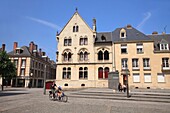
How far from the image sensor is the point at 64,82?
34031 millimetres

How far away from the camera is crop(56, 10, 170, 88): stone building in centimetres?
3025

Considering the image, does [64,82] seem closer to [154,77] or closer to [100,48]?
[100,48]

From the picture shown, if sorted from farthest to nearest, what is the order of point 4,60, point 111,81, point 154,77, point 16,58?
point 16,58 < point 4,60 < point 154,77 < point 111,81

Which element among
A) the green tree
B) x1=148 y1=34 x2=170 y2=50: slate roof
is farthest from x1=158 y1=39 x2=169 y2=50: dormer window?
the green tree

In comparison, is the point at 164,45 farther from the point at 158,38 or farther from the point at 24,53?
the point at 24,53

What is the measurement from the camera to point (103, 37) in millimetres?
35625

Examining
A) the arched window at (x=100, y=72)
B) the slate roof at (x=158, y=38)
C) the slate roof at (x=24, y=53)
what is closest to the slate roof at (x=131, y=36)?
the slate roof at (x=158, y=38)

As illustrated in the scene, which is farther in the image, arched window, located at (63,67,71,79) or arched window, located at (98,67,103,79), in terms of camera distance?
arched window, located at (63,67,71,79)

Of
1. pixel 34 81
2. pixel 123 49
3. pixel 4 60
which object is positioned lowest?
pixel 34 81

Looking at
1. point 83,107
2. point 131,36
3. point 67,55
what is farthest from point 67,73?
point 83,107

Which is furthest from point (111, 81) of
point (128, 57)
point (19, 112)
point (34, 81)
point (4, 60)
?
point (34, 81)

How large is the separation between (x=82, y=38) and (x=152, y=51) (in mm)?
15857

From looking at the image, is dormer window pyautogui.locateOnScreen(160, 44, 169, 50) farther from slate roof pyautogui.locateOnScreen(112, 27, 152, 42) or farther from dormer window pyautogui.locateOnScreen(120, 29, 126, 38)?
dormer window pyautogui.locateOnScreen(120, 29, 126, 38)

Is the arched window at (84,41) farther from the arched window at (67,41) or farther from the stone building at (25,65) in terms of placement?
the stone building at (25,65)
